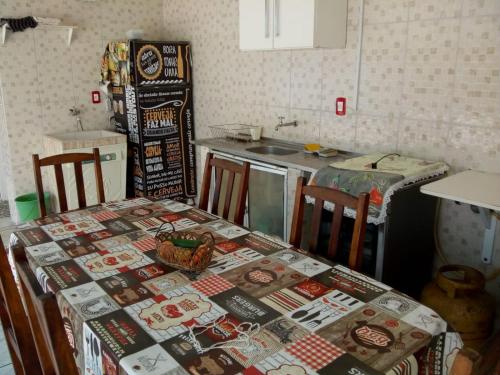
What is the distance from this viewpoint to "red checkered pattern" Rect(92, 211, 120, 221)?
2094 mm

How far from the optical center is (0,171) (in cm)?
465

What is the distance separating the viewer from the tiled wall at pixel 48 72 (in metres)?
3.75

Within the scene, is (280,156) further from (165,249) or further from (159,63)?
(159,63)

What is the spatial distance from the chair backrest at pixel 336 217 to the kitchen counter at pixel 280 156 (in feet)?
2.27

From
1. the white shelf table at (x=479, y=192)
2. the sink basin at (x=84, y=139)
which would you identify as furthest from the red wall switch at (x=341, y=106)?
the sink basin at (x=84, y=139)

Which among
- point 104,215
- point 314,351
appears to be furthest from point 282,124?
point 314,351

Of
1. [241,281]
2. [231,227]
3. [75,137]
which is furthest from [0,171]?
[241,281]

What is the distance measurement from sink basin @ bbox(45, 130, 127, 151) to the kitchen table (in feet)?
6.25

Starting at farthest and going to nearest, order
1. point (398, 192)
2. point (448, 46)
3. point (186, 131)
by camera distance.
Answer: point (186, 131), point (448, 46), point (398, 192)

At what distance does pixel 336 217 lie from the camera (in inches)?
68.2

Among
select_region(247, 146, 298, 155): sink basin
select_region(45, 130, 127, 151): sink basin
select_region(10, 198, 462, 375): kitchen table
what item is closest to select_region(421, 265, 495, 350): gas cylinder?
select_region(10, 198, 462, 375): kitchen table

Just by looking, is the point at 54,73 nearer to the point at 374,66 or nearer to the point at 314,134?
the point at 314,134

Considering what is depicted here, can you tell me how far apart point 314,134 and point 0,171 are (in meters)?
3.42

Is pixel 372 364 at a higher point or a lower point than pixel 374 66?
lower
